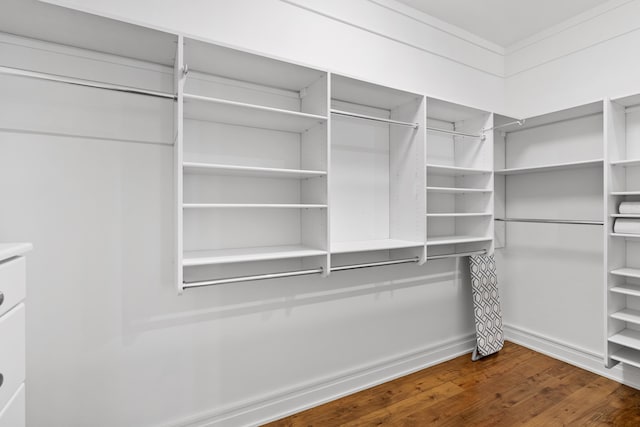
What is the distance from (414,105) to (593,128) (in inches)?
61.9

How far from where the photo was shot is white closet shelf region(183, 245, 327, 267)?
166 cm

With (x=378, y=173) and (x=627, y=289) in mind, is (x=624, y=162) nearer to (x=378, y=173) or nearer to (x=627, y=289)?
(x=627, y=289)

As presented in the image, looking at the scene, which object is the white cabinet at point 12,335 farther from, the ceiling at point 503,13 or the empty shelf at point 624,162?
the empty shelf at point 624,162

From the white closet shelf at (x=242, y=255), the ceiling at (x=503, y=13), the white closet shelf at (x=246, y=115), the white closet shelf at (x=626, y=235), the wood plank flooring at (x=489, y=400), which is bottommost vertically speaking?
the wood plank flooring at (x=489, y=400)

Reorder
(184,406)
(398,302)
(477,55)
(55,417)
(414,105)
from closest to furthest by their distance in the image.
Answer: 1. (55,417)
2. (184,406)
3. (414,105)
4. (398,302)
5. (477,55)

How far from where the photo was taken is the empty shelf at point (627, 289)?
2.23 meters

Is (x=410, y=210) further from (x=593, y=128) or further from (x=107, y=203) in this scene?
(x=107, y=203)

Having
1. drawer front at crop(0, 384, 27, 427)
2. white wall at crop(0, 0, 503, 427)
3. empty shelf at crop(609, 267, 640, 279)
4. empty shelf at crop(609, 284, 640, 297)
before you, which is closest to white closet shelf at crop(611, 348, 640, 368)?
empty shelf at crop(609, 284, 640, 297)

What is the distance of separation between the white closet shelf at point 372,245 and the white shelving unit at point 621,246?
1.37 metres

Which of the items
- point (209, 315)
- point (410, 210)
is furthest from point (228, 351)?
point (410, 210)

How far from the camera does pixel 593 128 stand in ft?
8.97

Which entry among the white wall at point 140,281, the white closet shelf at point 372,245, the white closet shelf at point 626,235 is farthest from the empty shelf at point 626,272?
the white wall at point 140,281

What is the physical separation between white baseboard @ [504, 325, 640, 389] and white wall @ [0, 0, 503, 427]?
5.50 ft

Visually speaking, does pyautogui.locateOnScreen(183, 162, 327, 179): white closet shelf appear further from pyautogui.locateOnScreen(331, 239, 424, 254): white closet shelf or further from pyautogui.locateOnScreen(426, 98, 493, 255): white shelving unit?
pyautogui.locateOnScreen(426, 98, 493, 255): white shelving unit
